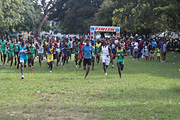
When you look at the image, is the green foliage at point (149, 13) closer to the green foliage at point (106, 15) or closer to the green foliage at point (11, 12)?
the green foliage at point (11, 12)

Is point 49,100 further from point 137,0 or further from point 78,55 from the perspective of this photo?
point 137,0

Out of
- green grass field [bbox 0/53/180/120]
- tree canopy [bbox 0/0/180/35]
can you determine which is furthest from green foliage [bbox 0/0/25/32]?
green grass field [bbox 0/53/180/120]

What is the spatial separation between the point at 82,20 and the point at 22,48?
191 ft

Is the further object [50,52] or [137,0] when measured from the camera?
[137,0]

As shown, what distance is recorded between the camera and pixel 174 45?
47188 mm

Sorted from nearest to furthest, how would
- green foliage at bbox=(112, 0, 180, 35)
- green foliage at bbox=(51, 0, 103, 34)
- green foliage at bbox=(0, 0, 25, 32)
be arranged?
green foliage at bbox=(112, 0, 180, 35) → green foliage at bbox=(0, 0, 25, 32) → green foliage at bbox=(51, 0, 103, 34)

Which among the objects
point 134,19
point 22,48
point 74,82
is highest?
point 134,19

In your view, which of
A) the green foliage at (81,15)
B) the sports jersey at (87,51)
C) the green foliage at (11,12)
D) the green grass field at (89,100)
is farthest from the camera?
the green foliage at (81,15)

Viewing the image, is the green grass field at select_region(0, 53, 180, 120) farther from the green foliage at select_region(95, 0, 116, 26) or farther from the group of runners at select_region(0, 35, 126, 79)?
the green foliage at select_region(95, 0, 116, 26)

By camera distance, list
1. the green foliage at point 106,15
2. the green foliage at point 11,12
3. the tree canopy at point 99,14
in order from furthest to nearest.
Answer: the green foliage at point 106,15, the green foliage at point 11,12, the tree canopy at point 99,14

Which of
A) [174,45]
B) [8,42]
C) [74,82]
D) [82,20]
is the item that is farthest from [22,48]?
[82,20]

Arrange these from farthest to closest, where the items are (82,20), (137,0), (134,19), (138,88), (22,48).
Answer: (82,20), (134,19), (137,0), (22,48), (138,88)

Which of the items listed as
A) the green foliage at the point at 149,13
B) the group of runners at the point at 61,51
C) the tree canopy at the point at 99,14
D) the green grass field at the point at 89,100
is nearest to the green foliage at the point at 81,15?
the tree canopy at the point at 99,14

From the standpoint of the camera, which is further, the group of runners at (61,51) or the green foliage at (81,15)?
the green foliage at (81,15)
